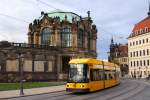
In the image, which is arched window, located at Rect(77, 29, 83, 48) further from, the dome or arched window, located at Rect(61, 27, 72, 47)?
the dome

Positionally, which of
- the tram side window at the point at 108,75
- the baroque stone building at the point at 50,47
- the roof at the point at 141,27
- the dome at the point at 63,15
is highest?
the roof at the point at 141,27

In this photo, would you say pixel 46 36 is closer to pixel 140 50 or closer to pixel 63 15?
pixel 63 15

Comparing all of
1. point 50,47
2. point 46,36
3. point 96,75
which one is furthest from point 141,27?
point 96,75

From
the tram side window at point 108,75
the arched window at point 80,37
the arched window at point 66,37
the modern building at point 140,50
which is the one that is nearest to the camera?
the tram side window at point 108,75

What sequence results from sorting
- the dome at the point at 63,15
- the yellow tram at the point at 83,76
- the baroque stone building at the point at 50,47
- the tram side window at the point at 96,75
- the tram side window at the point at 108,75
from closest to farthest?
the yellow tram at the point at 83,76
the tram side window at the point at 96,75
the tram side window at the point at 108,75
the baroque stone building at the point at 50,47
the dome at the point at 63,15

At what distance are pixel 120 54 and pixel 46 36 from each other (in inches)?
3205

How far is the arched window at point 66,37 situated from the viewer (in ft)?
264

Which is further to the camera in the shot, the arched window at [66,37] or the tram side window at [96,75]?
the arched window at [66,37]

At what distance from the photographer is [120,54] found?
16050cm

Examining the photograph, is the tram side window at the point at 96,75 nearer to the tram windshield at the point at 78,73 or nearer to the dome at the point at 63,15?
the tram windshield at the point at 78,73

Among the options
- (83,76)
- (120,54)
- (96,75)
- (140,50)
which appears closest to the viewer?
(83,76)

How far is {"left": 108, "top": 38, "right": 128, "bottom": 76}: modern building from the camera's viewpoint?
156500mm

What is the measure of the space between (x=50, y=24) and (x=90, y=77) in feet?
151

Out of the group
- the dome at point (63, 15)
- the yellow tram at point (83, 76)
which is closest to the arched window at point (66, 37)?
the dome at point (63, 15)
